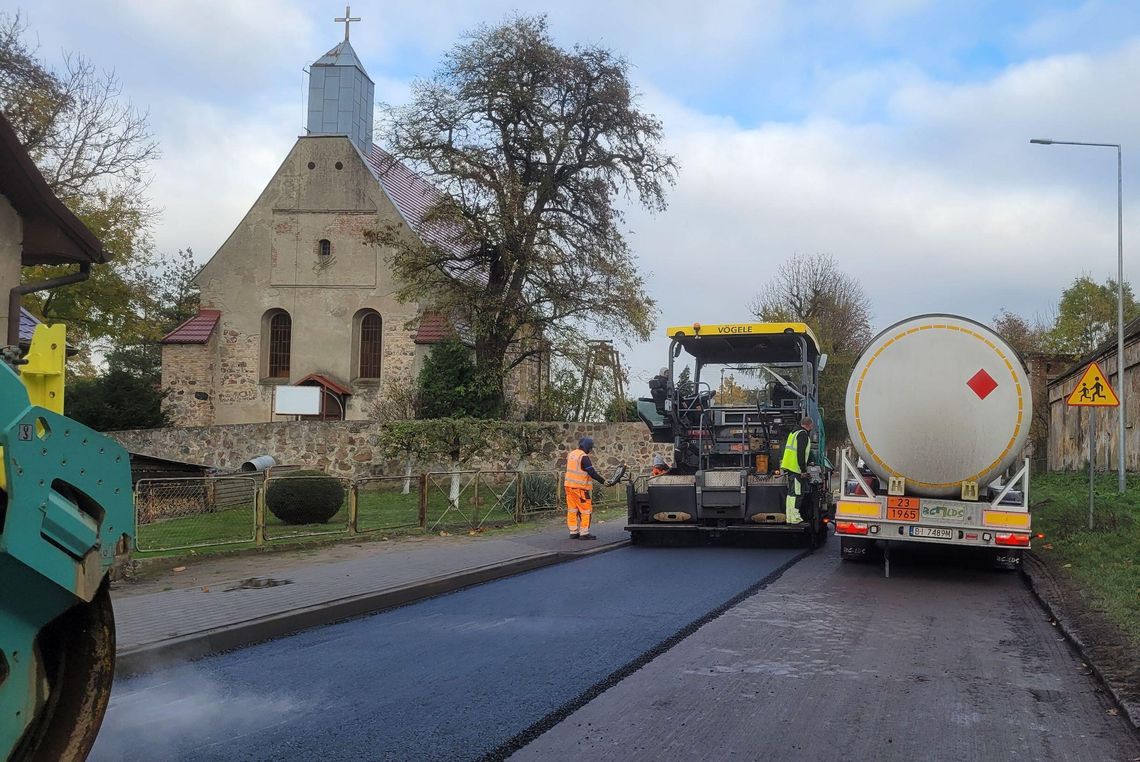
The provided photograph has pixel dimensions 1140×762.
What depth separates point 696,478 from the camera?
47.4ft

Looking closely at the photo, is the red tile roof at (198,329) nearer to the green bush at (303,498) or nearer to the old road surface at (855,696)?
the green bush at (303,498)

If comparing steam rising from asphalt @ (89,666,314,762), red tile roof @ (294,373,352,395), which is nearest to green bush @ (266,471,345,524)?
steam rising from asphalt @ (89,666,314,762)

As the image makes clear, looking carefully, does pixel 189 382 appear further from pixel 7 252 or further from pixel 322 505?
pixel 7 252

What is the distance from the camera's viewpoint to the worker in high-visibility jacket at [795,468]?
549 inches

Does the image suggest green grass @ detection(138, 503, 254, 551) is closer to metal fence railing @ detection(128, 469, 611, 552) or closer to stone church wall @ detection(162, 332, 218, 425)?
metal fence railing @ detection(128, 469, 611, 552)

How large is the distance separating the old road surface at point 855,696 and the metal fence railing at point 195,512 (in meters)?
6.82

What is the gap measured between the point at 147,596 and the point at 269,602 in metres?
1.24

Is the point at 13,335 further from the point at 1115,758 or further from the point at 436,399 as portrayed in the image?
the point at 436,399

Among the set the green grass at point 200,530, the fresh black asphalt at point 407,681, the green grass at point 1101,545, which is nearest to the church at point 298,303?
the green grass at point 200,530

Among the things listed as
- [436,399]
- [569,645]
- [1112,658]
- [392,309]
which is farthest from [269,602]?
[392,309]

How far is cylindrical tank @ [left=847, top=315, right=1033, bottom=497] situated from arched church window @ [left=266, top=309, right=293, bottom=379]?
2807 centimetres

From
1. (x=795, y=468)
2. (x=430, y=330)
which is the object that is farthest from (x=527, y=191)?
(x=795, y=468)

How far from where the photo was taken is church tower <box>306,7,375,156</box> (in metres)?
39.3

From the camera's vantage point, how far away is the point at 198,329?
116ft
